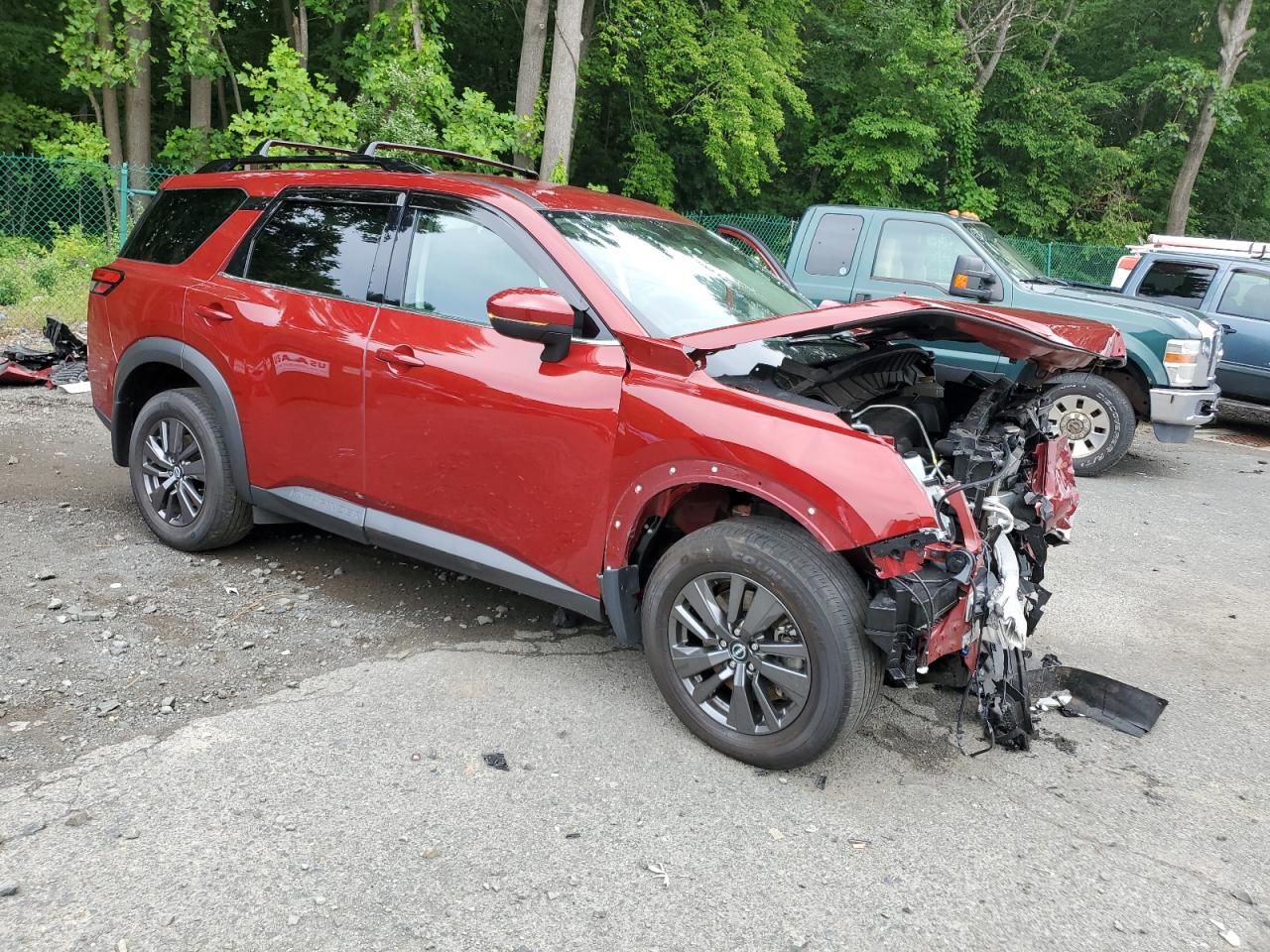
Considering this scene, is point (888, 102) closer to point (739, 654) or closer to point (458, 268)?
point (458, 268)

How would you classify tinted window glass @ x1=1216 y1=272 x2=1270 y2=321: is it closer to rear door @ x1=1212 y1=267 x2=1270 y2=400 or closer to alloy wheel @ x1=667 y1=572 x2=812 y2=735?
rear door @ x1=1212 y1=267 x2=1270 y2=400

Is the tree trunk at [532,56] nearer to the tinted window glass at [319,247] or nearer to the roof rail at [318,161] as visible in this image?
the roof rail at [318,161]

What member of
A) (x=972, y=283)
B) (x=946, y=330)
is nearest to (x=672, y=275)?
(x=946, y=330)

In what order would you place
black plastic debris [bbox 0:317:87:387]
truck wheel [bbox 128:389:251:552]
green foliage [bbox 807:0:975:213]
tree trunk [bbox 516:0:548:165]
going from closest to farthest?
1. truck wheel [bbox 128:389:251:552]
2. black plastic debris [bbox 0:317:87:387]
3. tree trunk [bbox 516:0:548:165]
4. green foliage [bbox 807:0:975:213]

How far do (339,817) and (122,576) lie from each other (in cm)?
224

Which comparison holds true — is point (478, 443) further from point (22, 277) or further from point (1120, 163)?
point (1120, 163)

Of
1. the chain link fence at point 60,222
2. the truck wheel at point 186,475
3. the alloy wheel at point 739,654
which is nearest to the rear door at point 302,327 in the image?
the truck wheel at point 186,475

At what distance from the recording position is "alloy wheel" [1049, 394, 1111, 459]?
25.3 ft

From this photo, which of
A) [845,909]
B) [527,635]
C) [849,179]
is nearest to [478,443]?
[527,635]

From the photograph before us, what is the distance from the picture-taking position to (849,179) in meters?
21.3

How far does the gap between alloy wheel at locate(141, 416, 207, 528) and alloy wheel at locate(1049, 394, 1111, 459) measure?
640 cm

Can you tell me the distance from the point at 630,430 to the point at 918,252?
6.14 metres

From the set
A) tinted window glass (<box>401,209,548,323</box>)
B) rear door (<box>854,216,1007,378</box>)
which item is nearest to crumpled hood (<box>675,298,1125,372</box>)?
tinted window glass (<box>401,209,548,323</box>)

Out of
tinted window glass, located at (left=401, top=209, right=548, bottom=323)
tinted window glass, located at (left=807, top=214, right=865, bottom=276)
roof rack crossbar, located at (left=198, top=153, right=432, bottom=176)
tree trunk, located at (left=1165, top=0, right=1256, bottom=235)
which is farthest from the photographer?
tree trunk, located at (left=1165, top=0, right=1256, bottom=235)
